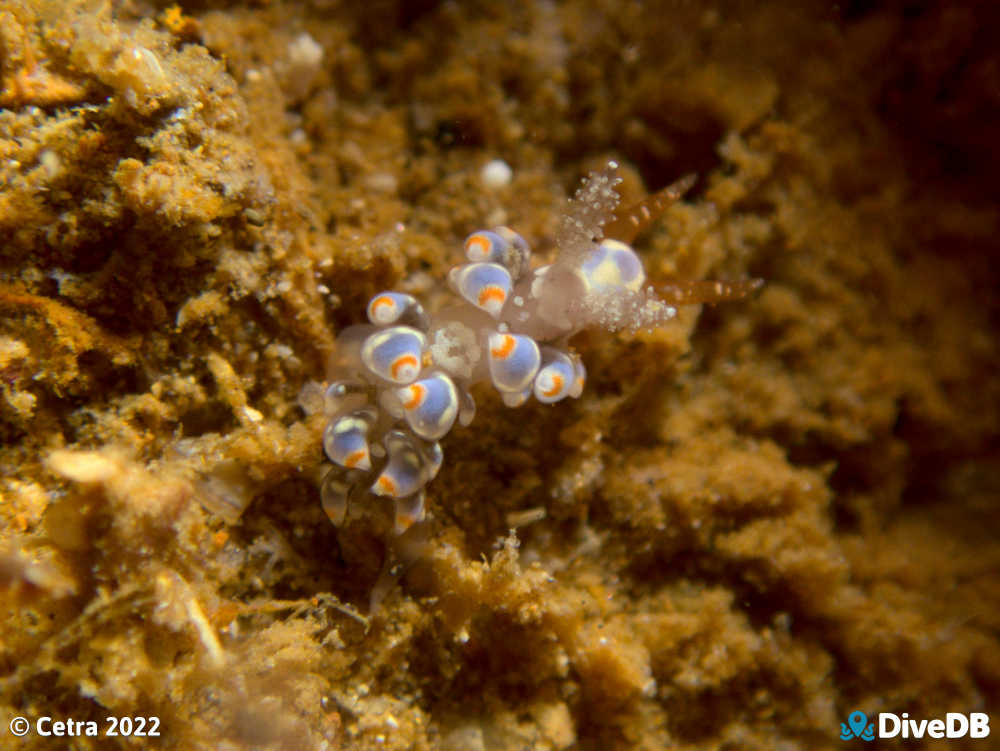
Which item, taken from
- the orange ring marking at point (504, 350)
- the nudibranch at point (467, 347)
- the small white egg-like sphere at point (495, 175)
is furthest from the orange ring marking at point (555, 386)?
the small white egg-like sphere at point (495, 175)

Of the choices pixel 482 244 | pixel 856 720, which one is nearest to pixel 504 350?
pixel 482 244

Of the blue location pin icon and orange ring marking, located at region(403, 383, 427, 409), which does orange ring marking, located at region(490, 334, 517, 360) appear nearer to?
orange ring marking, located at region(403, 383, 427, 409)

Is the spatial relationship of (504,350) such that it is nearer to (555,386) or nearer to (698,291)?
(555,386)

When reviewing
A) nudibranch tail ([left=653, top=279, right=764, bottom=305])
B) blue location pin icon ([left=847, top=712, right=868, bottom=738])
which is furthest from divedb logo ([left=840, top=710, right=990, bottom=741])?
nudibranch tail ([left=653, top=279, right=764, bottom=305])

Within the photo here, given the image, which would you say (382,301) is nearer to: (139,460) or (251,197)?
(251,197)

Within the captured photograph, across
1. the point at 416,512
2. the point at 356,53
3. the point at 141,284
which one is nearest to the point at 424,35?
the point at 356,53
